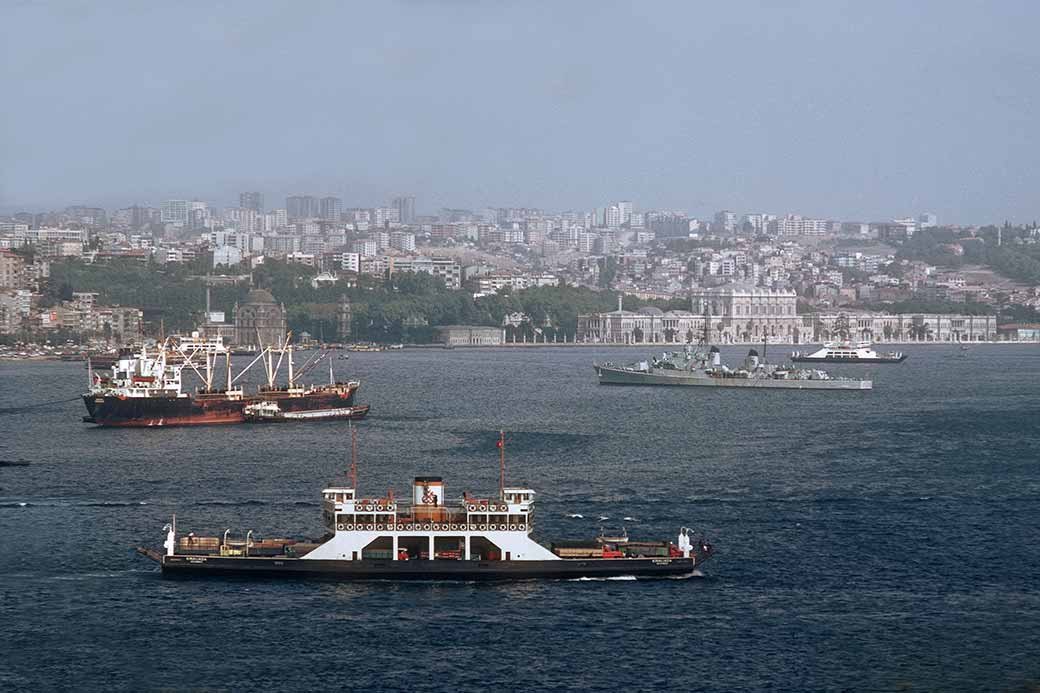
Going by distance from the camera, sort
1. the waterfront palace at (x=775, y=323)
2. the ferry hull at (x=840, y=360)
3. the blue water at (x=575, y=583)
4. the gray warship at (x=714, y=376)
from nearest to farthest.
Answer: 1. the blue water at (x=575, y=583)
2. the gray warship at (x=714, y=376)
3. the ferry hull at (x=840, y=360)
4. the waterfront palace at (x=775, y=323)

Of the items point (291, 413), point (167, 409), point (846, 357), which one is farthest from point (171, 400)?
point (846, 357)

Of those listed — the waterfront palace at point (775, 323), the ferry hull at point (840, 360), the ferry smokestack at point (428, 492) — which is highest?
the waterfront palace at point (775, 323)

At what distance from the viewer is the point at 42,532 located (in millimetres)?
24688

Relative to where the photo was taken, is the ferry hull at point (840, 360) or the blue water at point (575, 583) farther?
the ferry hull at point (840, 360)

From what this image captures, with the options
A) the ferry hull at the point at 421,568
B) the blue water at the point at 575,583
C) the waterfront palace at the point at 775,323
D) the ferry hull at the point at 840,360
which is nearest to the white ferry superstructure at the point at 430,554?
the ferry hull at the point at 421,568

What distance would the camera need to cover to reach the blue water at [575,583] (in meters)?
17.6

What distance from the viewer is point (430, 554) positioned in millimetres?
21312

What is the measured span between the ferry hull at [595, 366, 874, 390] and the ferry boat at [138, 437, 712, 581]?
134 ft

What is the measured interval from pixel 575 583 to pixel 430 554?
186cm

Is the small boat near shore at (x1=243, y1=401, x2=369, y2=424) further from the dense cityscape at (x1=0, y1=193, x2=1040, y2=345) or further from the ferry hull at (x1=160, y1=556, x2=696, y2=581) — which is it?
the dense cityscape at (x1=0, y1=193, x2=1040, y2=345)

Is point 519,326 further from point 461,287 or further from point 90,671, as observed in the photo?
point 90,671

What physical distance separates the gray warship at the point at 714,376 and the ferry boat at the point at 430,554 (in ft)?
134

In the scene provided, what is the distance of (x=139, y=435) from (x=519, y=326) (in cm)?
8161

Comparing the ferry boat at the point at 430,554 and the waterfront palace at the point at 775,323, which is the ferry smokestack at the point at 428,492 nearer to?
the ferry boat at the point at 430,554
